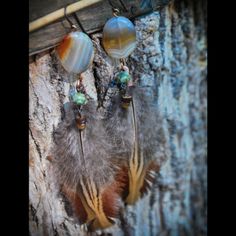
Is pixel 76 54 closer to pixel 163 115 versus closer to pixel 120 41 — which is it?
pixel 120 41

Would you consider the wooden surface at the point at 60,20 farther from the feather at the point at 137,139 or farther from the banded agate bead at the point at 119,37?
the feather at the point at 137,139

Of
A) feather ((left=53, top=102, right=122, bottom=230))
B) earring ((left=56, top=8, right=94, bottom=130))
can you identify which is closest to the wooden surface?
earring ((left=56, top=8, right=94, bottom=130))

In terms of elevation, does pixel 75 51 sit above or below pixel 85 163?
above

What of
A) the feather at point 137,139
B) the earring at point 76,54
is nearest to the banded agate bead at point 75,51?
the earring at point 76,54

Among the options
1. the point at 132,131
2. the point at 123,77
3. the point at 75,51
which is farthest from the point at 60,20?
the point at 132,131

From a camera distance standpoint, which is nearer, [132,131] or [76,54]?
[76,54]

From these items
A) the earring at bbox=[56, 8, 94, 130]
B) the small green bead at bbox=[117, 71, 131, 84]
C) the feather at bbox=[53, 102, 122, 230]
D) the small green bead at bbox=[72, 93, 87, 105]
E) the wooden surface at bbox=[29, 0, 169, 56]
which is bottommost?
the feather at bbox=[53, 102, 122, 230]

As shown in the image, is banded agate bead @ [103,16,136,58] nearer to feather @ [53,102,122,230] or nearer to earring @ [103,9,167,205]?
earring @ [103,9,167,205]

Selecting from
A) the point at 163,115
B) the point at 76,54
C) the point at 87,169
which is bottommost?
the point at 87,169
